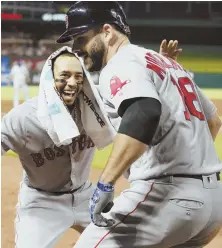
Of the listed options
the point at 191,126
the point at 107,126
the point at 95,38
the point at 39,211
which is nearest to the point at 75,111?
the point at 107,126

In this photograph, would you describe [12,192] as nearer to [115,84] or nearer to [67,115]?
[67,115]

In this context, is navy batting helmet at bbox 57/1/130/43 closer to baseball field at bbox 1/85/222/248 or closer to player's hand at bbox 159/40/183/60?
player's hand at bbox 159/40/183/60

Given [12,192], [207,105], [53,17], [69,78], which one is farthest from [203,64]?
[207,105]

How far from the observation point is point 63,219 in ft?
8.48

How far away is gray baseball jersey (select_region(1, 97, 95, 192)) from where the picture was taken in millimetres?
2441

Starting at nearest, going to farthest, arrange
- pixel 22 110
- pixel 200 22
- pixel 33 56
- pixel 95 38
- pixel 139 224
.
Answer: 1. pixel 139 224
2. pixel 95 38
3. pixel 22 110
4. pixel 200 22
5. pixel 33 56

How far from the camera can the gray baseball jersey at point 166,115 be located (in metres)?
1.67

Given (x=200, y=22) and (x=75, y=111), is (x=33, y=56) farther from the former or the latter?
(x=75, y=111)

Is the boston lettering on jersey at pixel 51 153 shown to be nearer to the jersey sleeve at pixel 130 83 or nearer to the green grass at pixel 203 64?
the jersey sleeve at pixel 130 83

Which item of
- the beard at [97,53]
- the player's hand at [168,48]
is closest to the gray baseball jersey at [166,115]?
the beard at [97,53]

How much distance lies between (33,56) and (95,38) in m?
14.8

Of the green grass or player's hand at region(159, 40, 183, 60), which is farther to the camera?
the green grass

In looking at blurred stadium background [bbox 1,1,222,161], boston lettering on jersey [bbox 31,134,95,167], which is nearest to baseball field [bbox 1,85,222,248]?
boston lettering on jersey [bbox 31,134,95,167]

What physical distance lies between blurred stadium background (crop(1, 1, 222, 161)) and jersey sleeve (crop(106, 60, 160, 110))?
499 inches
